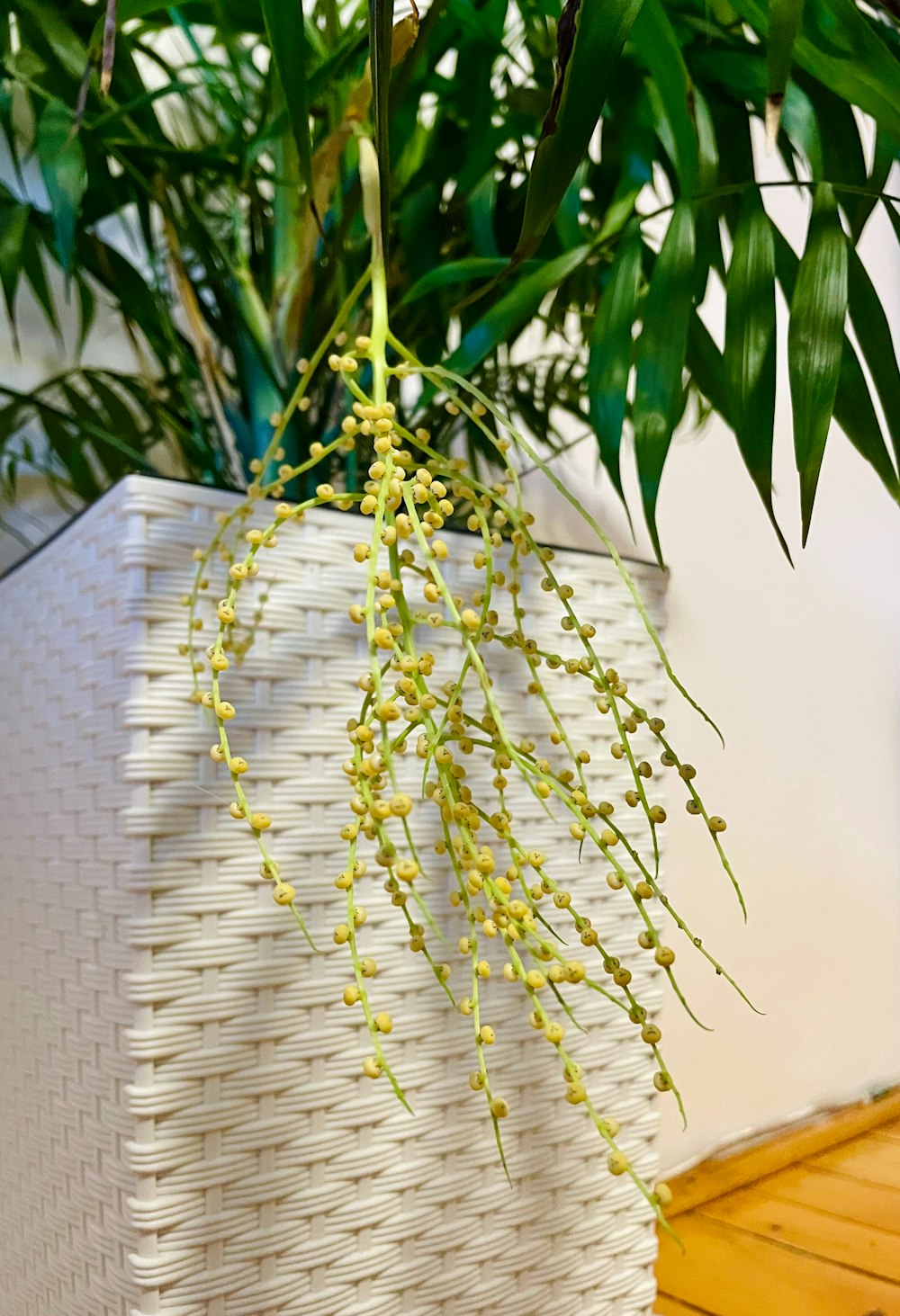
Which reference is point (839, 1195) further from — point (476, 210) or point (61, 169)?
point (61, 169)

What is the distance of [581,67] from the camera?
290 millimetres

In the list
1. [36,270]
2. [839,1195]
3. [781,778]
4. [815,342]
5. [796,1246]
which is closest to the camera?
[815,342]

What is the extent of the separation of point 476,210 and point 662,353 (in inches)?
8.2

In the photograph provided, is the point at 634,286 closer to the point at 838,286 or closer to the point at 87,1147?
the point at 838,286

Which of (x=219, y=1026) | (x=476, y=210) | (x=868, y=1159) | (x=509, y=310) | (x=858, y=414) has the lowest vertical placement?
(x=868, y=1159)

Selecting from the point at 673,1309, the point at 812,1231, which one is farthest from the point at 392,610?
the point at 812,1231

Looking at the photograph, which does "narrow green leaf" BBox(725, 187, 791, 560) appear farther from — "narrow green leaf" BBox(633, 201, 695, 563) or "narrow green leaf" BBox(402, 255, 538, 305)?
"narrow green leaf" BBox(402, 255, 538, 305)

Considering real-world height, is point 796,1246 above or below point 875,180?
below

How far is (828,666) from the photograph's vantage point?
124cm

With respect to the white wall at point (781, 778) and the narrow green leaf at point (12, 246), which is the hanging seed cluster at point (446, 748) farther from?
the white wall at point (781, 778)

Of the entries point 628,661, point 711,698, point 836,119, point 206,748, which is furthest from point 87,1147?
point 711,698

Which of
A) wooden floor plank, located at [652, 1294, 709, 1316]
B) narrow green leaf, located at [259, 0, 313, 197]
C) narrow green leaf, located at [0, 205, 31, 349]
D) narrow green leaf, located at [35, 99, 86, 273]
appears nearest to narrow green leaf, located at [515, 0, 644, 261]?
narrow green leaf, located at [259, 0, 313, 197]

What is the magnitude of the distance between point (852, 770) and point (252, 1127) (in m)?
1.02

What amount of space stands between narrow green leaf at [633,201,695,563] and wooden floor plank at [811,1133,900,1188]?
852 millimetres
